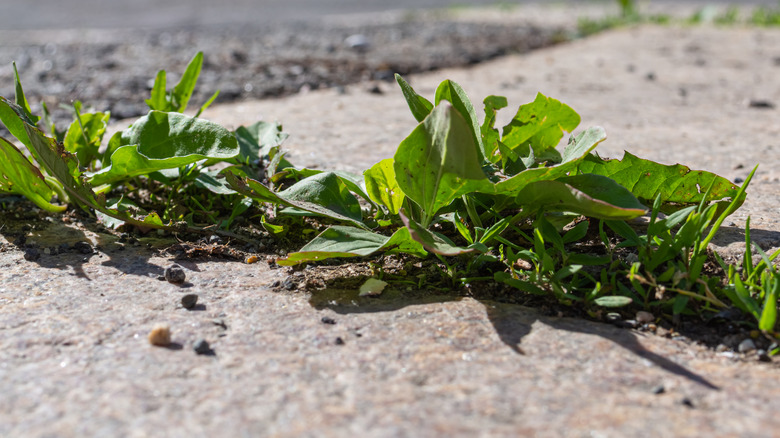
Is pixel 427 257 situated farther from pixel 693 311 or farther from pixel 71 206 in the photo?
pixel 71 206

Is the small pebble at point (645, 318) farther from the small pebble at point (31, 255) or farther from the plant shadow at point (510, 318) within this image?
the small pebble at point (31, 255)

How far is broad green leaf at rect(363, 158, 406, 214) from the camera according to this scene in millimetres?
1912

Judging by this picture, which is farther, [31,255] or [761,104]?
[761,104]

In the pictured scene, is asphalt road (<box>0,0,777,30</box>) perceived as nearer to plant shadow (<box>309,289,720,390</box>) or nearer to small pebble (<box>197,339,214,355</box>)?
plant shadow (<box>309,289,720,390</box>)

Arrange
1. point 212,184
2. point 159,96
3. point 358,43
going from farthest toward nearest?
point 358,43, point 159,96, point 212,184

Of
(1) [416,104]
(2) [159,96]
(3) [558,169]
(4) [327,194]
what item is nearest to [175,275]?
(4) [327,194]

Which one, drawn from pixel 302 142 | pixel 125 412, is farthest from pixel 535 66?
pixel 125 412

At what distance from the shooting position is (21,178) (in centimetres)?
200

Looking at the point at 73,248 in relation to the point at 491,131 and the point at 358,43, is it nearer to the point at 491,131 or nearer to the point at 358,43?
the point at 491,131

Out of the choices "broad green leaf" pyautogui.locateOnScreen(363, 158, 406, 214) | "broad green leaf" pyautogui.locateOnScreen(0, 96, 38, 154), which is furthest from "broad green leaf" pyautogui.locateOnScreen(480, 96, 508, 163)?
"broad green leaf" pyautogui.locateOnScreen(0, 96, 38, 154)

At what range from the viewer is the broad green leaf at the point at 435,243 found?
5.24 feet

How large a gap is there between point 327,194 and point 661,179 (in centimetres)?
91

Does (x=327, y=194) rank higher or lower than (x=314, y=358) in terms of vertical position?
higher

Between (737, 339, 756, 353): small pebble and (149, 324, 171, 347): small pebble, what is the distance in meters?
1.19
